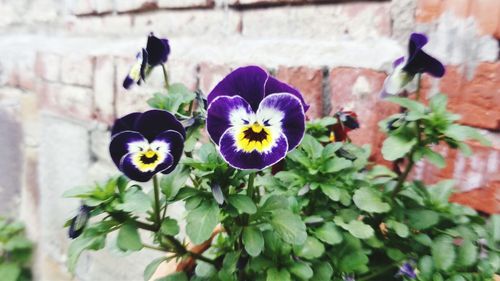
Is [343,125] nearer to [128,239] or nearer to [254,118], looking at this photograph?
[254,118]

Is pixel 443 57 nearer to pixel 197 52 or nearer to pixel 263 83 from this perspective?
pixel 263 83

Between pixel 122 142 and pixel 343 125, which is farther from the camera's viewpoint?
pixel 343 125

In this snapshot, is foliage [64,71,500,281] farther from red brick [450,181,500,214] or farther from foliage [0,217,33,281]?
foliage [0,217,33,281]

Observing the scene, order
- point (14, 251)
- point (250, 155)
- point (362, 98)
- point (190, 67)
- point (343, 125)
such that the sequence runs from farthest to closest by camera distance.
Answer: point (14, 251) → point (190, 67) → point (362, 98) → point (343, 125) → point (250, 155)

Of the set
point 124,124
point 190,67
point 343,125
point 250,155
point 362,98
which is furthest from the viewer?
point 190,67

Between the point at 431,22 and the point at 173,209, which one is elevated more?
the point at 431,22

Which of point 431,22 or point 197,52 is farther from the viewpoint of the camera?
point 197,52

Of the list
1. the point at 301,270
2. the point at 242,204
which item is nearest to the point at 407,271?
the point at 301,270

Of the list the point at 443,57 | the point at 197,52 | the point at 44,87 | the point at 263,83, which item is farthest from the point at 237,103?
the point at 44,87
